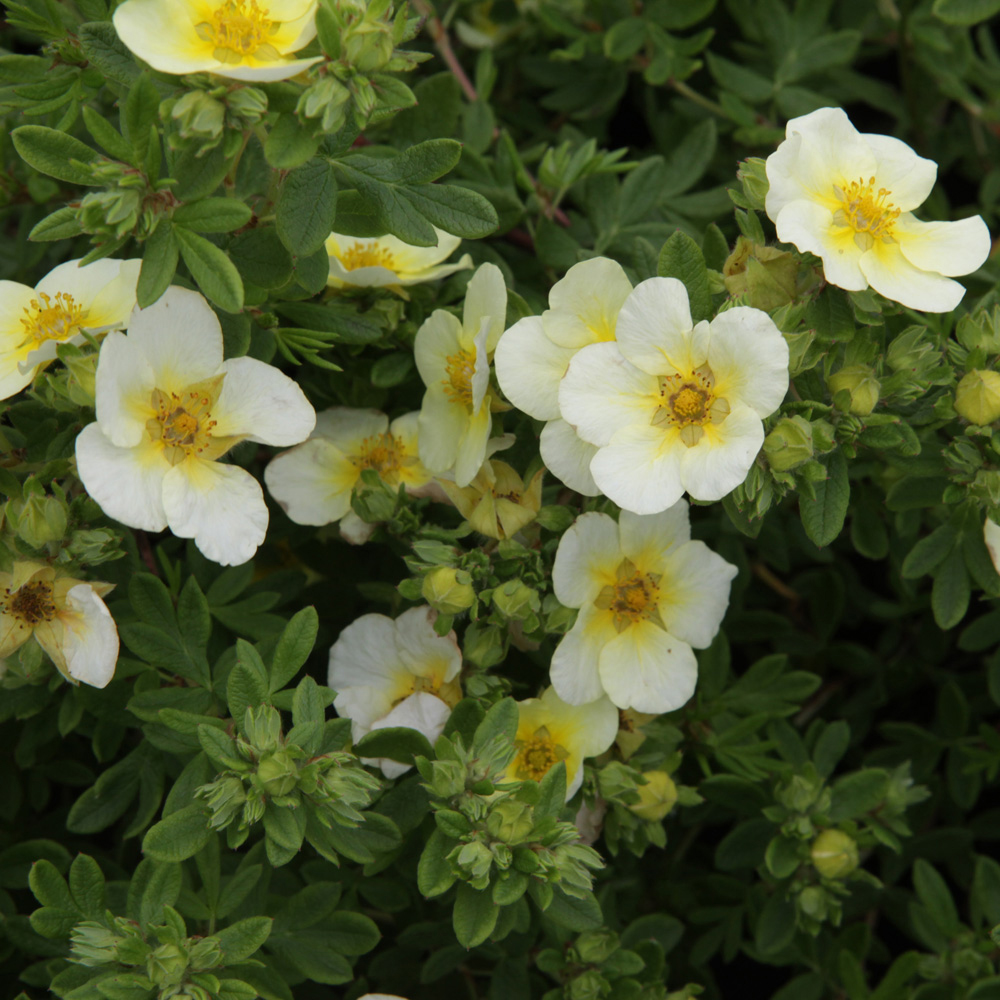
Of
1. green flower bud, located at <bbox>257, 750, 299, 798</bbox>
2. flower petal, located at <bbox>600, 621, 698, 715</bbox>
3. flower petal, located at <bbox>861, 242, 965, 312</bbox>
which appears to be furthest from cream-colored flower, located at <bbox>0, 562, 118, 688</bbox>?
flower petal, located at <bbox>861, 242, 965, 312</bbox>

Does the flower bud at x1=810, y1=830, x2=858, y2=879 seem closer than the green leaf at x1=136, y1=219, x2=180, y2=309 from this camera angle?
No

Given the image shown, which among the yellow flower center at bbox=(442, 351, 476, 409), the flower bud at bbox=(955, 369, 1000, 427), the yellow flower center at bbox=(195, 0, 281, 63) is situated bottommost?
the yellow flower center at bbox=(442, 351, 476, 409)

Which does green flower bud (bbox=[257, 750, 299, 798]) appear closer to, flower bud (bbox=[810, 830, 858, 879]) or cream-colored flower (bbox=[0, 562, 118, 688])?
cream-colored flower (bbox=[0, 562, 118, 688])

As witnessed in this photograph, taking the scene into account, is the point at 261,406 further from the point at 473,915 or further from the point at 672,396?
the point at 473,915

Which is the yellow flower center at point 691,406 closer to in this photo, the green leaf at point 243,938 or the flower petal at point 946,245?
the flower petal at point 946,245

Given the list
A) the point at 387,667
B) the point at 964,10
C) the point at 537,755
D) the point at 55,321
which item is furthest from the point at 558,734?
the point at 964,10

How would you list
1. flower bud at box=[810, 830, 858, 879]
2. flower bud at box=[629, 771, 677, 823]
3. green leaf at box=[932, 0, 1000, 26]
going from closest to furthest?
flower bud at box=[629, 771, 677, 823]
flower bud at box=[810, 830, 858, 879]
green leaf at box=[932, 0, 1000, 26]

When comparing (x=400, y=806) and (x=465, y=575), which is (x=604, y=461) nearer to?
(x=465, y=575)

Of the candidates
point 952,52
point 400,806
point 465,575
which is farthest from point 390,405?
point 952,52
